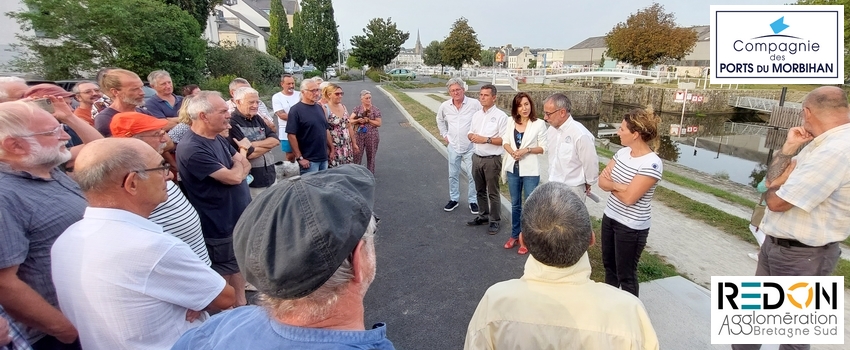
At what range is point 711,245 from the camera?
190 inches

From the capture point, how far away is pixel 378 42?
46375 mm

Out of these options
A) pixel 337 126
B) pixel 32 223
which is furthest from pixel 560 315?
pixel 337 126

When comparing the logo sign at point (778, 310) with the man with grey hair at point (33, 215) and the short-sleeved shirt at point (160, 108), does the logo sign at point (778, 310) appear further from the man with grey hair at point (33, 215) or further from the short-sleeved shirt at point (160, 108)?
the short-sleeved shirt at point (160, 108)

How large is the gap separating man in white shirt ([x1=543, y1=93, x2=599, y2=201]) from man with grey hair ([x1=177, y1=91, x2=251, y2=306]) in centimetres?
280

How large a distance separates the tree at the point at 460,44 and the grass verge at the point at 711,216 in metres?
32.7

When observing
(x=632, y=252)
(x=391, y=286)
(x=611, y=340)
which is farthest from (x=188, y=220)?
(x=632, y=252)

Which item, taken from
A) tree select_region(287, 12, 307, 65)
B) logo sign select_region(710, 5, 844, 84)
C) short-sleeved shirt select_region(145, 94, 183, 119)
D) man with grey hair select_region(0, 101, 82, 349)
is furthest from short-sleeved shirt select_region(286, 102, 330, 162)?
tree select_region(287, 12, 307, 65)

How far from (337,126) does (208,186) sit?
3.02 meters

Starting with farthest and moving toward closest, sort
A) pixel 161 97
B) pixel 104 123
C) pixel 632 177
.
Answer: pixel 161 97
pixel 104 123
pixel 632 177

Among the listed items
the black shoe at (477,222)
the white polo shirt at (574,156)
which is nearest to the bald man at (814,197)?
the white polo shirt at (574,156)

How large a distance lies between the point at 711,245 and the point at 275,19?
5193 centimetres

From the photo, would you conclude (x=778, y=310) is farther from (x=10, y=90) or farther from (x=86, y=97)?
(x=86, y=97)

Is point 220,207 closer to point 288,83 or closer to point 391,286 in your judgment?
point 391,286

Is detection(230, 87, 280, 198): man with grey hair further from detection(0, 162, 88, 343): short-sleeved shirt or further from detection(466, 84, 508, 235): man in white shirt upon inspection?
detection(466, 84, 508, 235): man in white shirt
